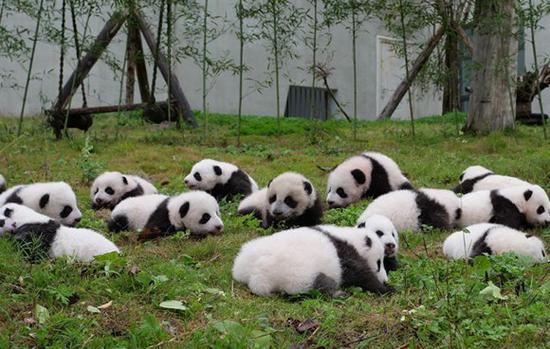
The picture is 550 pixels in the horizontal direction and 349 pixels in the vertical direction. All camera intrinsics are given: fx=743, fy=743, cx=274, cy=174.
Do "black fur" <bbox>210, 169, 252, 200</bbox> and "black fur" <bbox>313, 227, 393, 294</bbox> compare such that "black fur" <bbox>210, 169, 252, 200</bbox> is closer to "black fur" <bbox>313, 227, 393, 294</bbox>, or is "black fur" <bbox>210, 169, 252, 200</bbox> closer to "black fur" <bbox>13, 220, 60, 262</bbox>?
"black fur" <bbox>13, 220, 60, 262</bbox>

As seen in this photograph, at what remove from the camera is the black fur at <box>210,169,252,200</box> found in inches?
306

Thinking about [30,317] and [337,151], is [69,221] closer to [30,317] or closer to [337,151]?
Answer: [30,317]

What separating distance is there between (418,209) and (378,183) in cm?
152

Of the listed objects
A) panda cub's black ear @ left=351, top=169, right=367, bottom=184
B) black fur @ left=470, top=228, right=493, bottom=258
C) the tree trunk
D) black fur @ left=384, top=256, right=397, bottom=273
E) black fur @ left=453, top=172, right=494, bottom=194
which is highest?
the tree trunk

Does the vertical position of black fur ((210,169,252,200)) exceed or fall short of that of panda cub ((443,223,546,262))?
it exceeds it

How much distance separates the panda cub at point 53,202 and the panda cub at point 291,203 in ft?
5.42

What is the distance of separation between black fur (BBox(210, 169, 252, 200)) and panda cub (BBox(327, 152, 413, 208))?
878mm

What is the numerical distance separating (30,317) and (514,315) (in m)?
2.41

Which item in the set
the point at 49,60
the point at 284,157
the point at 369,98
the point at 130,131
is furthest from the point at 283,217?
the point at 369,98

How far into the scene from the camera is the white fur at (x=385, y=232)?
15.8 ft

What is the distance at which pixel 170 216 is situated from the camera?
613cm

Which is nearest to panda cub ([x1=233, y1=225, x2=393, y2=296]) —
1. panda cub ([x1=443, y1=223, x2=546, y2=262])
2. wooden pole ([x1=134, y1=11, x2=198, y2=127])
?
panda cub ([x1=443, y1=223, x2=546, y2=262])

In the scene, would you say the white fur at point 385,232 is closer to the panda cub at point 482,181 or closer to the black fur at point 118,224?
the black fur at point 118,224

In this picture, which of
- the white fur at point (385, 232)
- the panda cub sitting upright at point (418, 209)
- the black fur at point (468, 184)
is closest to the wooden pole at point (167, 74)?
the black fur at point (468, 184)
